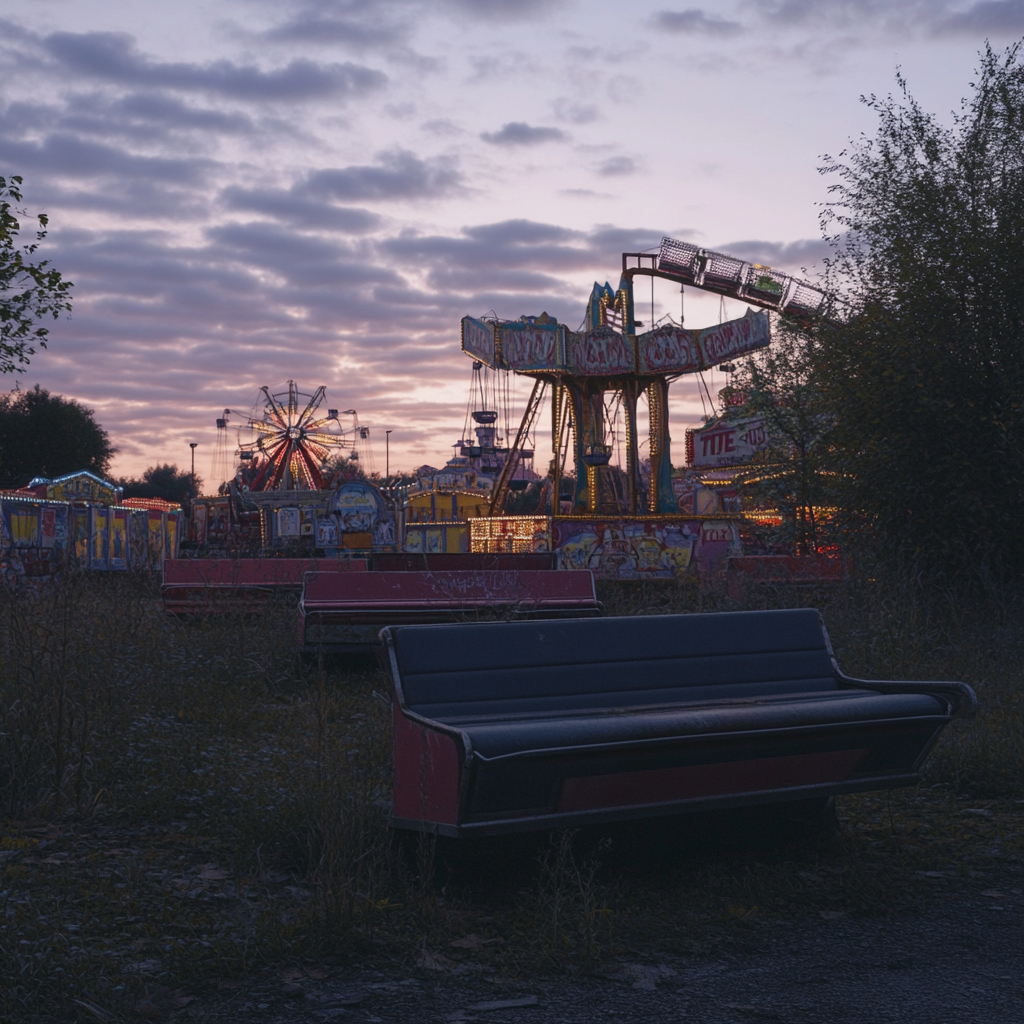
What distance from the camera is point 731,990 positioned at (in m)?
3.43

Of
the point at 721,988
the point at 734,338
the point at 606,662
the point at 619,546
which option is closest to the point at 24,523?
the point at 619,546

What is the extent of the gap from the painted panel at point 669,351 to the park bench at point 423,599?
60.9 ft

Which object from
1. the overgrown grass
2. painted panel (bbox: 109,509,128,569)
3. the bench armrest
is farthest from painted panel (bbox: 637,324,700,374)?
the bench armrest

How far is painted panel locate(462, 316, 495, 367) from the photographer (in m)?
27.8

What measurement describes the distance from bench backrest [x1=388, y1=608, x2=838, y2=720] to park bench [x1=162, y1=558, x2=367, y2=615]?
5.94 m

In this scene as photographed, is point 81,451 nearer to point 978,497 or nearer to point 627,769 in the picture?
point 978,497

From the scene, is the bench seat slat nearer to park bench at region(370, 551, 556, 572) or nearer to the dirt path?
the dirt path

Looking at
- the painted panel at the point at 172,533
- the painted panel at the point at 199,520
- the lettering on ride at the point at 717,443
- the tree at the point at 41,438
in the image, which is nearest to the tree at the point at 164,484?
the tree at the point at 41,438

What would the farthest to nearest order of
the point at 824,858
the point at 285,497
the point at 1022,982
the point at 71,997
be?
the point at 285,497, the point at 824,858, the point at 1022,982, the point at 71,997

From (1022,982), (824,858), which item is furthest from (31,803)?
(1022,982)

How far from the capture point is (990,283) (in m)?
12.8

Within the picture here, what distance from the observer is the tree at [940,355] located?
484 inches

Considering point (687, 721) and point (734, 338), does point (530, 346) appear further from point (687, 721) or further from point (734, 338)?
point (687, 721)

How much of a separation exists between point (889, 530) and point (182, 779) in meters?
9.63
